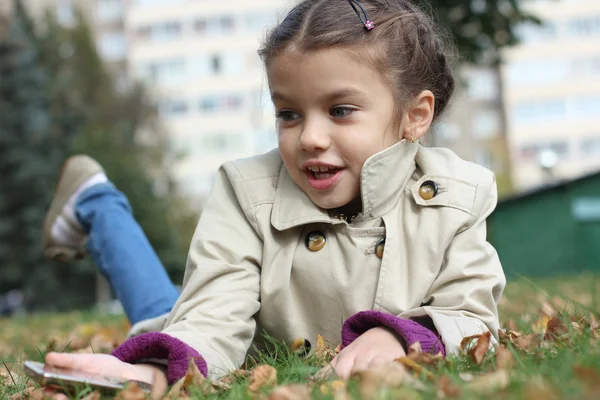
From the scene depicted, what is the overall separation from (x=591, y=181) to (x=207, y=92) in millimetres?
36495

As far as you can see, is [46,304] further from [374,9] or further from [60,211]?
[374,9]

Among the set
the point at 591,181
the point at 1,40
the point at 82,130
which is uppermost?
the point at 1,40

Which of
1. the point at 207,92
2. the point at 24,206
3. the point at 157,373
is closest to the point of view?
the point at 157,373

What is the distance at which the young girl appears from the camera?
9.22 feet

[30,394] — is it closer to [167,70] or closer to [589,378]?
[589,378]

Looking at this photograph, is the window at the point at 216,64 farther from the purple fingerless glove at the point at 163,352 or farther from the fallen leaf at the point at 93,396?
the fallen leaf at the point at 93,396

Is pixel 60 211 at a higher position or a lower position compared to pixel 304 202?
lower

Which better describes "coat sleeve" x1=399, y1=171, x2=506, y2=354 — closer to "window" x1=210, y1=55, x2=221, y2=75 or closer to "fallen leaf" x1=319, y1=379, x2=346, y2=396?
"fallen leaf" x1=319, y1=379, x2=346, y2=396

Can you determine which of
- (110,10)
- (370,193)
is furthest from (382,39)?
(110,10)

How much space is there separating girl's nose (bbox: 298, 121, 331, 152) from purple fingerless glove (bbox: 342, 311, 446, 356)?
0.58 m

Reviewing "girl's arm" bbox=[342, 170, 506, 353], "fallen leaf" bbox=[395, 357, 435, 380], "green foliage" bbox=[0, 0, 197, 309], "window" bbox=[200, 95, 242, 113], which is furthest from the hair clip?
"window" bbox=[200, 95, 242, 113]

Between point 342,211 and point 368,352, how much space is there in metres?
0.79

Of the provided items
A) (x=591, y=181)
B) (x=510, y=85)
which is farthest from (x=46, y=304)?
(x=510, y=85)

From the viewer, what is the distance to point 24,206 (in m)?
24.3
